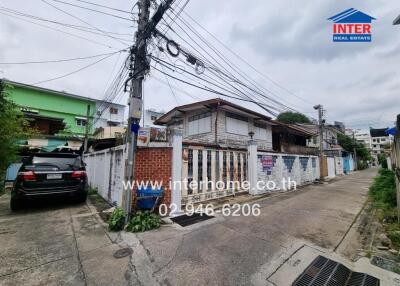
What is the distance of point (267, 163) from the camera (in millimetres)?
8773

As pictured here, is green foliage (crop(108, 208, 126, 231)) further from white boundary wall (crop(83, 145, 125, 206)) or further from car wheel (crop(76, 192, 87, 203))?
car wheel (crop(76, 192, 87, 203))

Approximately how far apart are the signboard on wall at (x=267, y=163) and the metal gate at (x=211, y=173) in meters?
1.04

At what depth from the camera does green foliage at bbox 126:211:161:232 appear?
406 cm

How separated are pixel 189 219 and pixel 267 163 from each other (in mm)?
5361

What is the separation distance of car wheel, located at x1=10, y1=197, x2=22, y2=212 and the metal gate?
4703 mm

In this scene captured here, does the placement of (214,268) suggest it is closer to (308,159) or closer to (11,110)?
(11,110)

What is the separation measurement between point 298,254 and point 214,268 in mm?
1524

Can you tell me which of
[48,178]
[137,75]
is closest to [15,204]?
[48,178]

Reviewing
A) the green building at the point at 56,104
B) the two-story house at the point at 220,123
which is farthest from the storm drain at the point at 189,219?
the green building at the point at 56,104

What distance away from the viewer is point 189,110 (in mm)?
12641

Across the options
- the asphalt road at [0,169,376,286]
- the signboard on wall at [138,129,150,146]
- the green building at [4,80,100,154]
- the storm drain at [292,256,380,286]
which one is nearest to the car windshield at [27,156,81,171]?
the asphalt road at [0,169,376,286]

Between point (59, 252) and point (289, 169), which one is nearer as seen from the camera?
point (59, 252)

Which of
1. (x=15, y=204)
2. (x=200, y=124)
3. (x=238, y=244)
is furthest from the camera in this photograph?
(x=200, y=124)

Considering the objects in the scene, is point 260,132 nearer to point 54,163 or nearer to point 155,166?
point 155,166
